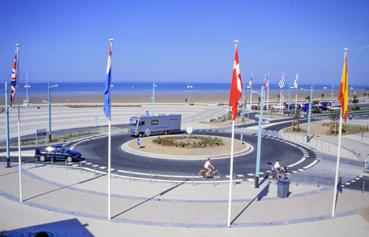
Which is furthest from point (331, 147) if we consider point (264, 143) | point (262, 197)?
point (262, 197)

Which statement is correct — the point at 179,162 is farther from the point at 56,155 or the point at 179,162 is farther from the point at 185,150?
the point at 56,155

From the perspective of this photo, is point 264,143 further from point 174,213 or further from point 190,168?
point 174,213

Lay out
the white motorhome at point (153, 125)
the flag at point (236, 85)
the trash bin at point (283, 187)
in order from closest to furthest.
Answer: the flag at point (236, 85), the trash bin at point (283, 187), the white motorhome at point (153, 125)

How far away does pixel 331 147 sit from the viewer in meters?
35.7

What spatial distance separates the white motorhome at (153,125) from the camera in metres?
39.9

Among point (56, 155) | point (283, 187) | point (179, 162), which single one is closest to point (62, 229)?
point (283, 187)

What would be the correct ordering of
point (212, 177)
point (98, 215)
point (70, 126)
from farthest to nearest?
point (70, 126) → point (212, 177) → point (98, 215)

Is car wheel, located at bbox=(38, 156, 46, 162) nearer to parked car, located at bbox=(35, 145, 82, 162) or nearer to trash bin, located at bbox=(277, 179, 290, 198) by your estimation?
parked car, located at bbox=(35, 145, 82, 162)

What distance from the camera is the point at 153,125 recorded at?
41094 millimetres

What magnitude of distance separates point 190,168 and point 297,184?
759cm

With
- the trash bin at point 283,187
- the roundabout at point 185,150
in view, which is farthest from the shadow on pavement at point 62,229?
the roundabout at point 185,150

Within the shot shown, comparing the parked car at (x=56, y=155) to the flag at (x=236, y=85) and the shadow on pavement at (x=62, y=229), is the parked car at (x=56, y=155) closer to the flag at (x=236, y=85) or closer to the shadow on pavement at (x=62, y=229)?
the shadow on pavement at (x=62, y=229)

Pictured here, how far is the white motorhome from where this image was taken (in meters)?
39.9

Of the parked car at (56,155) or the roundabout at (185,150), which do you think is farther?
the roundabout at (185,150)
